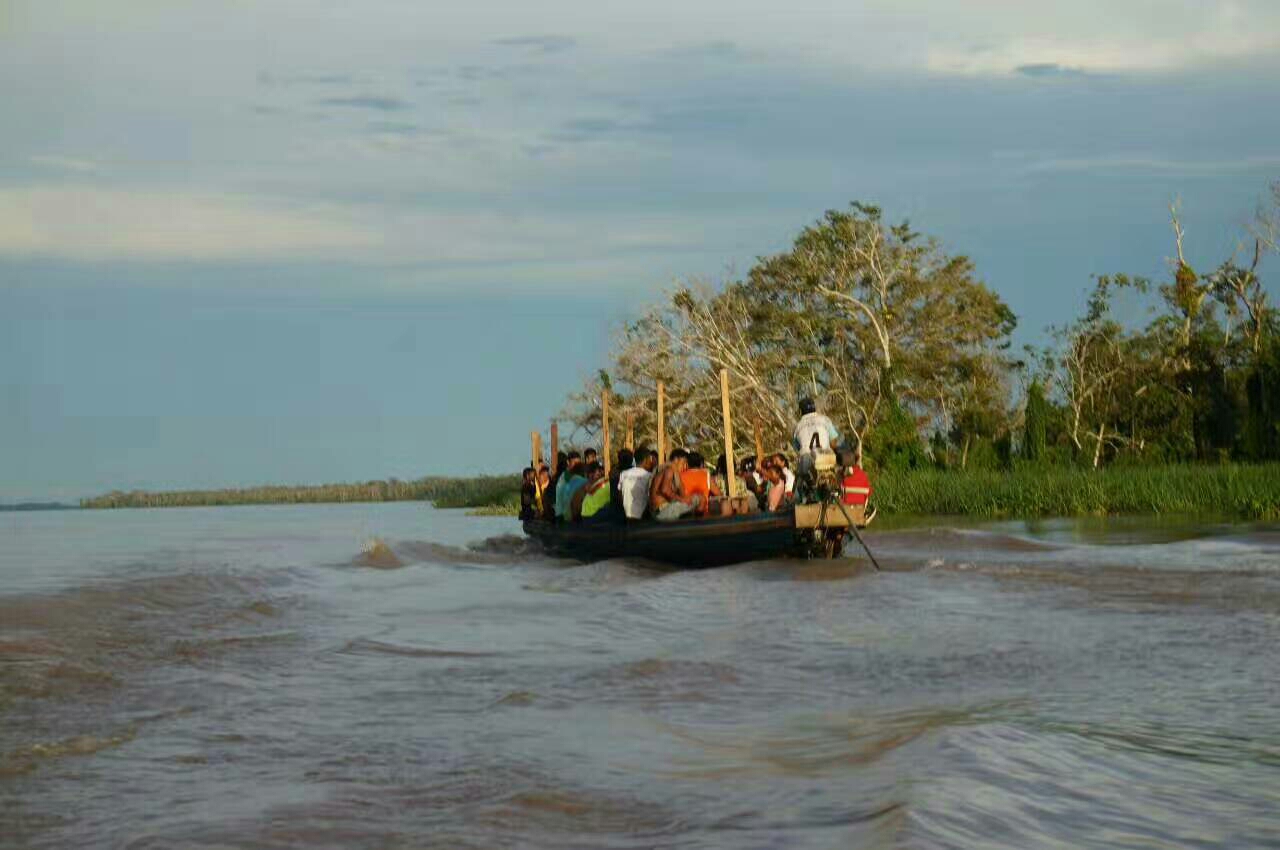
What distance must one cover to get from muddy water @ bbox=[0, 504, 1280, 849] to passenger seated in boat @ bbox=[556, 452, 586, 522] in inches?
230

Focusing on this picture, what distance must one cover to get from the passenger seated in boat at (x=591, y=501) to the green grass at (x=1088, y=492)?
470 inches

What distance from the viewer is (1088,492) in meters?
30.3

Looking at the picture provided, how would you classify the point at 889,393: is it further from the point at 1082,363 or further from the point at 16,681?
the point at 16,681

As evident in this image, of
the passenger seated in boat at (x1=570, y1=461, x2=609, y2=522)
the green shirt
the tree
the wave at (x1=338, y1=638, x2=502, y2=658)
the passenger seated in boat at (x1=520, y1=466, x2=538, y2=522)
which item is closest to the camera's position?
the wave at (x1=338, y1=638, x2=502, y2=658)

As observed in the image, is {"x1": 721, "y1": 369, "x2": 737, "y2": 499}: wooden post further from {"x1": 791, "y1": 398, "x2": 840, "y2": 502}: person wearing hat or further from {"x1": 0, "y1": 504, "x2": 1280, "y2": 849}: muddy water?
{"x1": 0, "y1": 504, "x2": 1280, "y2": 849}: muddy water

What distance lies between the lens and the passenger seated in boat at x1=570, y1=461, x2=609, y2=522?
21.0m

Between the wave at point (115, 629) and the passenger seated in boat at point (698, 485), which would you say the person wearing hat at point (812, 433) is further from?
the wave at point (115, 629)

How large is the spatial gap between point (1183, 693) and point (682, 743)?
9.55ft

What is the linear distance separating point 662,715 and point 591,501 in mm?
13371

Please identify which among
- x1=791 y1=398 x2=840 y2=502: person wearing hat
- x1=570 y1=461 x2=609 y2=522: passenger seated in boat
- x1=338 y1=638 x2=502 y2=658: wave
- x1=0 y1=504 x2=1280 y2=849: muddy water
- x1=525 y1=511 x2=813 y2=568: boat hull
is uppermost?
x1=791 y1=398 x2=840 y2=502: person wearing hat

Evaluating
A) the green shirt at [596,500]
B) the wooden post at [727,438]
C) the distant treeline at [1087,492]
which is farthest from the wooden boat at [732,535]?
the distant treeline at [1087,492]

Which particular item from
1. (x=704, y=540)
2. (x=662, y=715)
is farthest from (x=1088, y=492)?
(x=662, y=715)

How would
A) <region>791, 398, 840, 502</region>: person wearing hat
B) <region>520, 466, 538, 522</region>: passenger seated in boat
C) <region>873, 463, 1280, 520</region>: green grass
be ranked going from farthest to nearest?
<region>873, 463, 1280, 520</region>: green grass < <region>520, 466, 538, 522</region>: passenger seated in boat < <region>791, 398, 840, 502</region>: person wearing hat

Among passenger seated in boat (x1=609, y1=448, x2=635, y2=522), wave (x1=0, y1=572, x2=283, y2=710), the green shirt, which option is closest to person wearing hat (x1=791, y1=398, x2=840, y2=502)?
passenger seated in boat (x1=609, y1=448, x2=635, y2=522)
